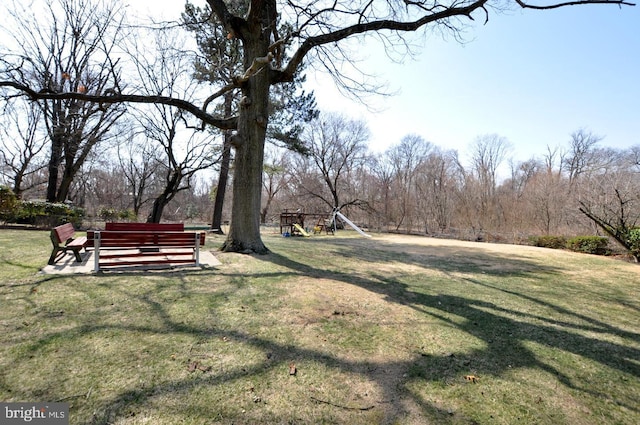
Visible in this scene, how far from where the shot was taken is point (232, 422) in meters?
2.01

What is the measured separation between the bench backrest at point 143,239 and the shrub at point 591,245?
16.0 meters

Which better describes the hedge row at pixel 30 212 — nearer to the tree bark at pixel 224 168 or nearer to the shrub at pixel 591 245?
the tree bark at pixel 224 168

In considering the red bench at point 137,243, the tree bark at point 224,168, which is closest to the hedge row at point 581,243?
the red bench at point 137,243

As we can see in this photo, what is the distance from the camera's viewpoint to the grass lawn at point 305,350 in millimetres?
2217

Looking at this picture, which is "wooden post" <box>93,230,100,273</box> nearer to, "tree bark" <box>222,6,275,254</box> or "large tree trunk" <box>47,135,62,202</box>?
"tree bark" <box>222,6,275,254</box>

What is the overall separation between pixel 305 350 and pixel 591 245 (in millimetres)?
15554

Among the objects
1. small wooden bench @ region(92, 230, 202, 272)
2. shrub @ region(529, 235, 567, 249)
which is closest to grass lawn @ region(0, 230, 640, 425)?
small wooden bench @ region(92, 230, 202, 272)

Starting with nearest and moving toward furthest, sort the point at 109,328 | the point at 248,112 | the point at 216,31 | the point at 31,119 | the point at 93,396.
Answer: the point at 93,396, the point at 109,328, the point at 248,112, the point at 216,31, the point at 31,119

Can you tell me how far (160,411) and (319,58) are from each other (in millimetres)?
7672

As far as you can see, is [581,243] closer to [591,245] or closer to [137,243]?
[591,245]

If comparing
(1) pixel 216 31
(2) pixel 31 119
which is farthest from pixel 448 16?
(2) pixel 31 119

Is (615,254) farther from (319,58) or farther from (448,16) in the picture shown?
(319,58)

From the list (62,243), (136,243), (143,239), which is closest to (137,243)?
(136,243)

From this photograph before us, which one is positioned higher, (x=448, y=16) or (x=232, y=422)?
(x=448, y=16)
